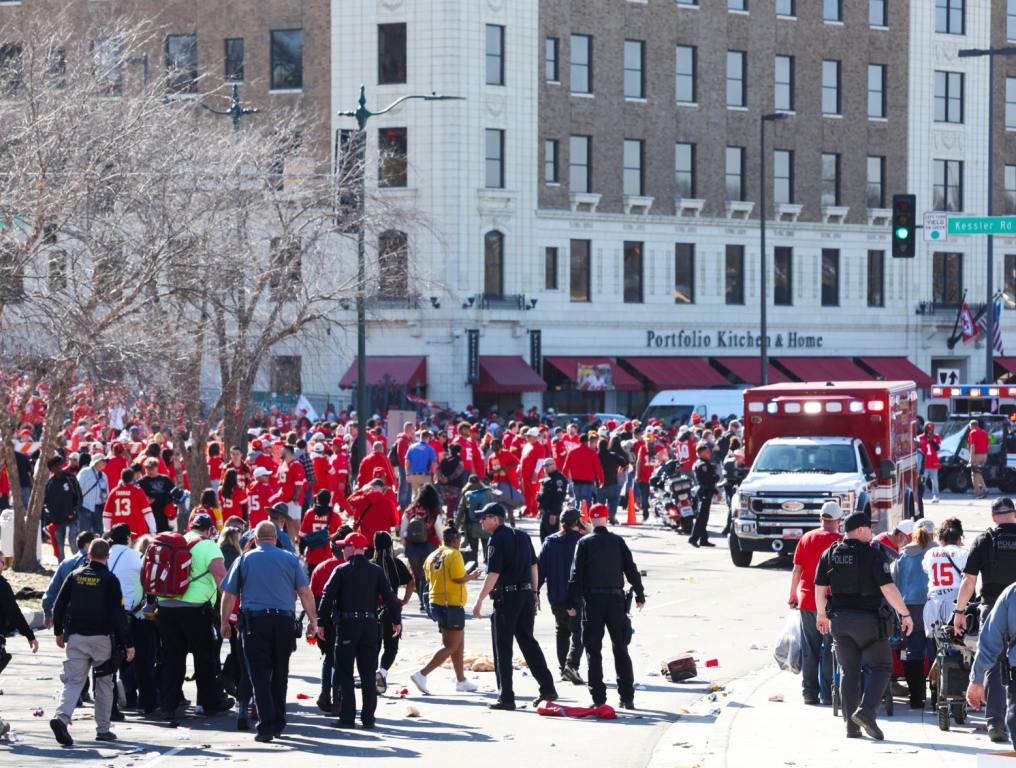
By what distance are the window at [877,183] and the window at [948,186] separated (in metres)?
2.21

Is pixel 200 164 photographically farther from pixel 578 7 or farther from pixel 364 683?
pixel 578 7

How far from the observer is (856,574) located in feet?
43.6

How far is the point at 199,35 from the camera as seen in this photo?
56.7 meters

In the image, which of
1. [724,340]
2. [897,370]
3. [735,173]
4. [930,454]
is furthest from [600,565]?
[897,370]

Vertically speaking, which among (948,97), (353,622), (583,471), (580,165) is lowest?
(353,622)

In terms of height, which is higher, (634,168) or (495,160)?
(634,168)

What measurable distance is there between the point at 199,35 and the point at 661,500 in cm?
2922

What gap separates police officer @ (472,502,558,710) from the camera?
14992 millimetres

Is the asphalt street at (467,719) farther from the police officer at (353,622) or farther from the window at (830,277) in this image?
the window at (830,277)

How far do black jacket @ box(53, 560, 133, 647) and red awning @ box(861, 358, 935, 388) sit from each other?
52400mm

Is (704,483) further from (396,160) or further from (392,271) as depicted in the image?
(396,160)

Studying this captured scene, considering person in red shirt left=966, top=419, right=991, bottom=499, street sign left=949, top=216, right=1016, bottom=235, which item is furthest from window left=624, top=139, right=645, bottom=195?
street sign left=949, top=216, right=1016, bottom=235

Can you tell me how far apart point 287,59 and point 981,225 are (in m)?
29.5

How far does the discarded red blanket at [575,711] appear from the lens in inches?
581
